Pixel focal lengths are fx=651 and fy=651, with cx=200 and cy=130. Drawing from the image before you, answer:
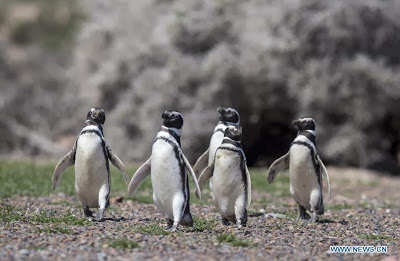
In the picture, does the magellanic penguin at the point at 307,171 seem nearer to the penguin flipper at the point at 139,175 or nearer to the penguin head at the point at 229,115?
the penguin head at the point at 229,115

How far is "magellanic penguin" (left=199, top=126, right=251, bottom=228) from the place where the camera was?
7.36 metres

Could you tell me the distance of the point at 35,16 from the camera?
40688mm

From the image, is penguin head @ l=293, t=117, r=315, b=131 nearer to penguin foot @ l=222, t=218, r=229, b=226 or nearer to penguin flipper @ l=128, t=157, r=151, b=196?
penguin foot @ l=222, t=218, r=229, b=226

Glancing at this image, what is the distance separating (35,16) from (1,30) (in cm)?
274

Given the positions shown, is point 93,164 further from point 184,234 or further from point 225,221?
point 225,221

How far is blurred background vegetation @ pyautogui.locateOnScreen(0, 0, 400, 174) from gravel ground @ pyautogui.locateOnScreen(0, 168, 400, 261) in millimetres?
7444

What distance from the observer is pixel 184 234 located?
263 inches

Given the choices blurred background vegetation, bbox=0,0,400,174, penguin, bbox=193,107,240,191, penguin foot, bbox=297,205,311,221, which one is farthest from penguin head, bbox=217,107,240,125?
blurred background vegetation, bbox=0,0,400,174

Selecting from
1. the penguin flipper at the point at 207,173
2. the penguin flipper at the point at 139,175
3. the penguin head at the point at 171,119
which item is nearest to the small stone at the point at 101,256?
the penguin flipper at the point at 139,175

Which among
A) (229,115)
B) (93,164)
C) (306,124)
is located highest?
(229,115)

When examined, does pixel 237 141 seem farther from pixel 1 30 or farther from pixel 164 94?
pixel 1 30

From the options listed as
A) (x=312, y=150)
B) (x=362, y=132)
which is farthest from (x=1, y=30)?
(x=312, y=150)

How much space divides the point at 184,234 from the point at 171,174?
0.72 meters

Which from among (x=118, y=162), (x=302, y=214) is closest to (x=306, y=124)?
(x=302, y=214)
